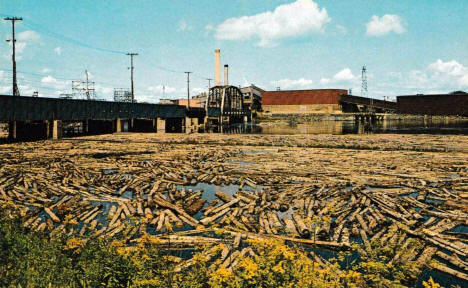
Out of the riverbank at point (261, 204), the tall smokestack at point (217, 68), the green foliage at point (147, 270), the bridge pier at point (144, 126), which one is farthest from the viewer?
the tall smokestack at point (217, 68)

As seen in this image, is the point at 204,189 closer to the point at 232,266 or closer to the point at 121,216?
the point at 121,216

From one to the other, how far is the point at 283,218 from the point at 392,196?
5.24 m

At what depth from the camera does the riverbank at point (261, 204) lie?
8.76 metres

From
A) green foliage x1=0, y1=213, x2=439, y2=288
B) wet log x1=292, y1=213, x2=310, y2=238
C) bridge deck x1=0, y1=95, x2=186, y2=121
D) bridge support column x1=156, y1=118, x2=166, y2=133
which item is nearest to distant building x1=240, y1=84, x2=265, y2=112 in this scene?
bridge support column x1=156, y1=118, x2=166, y2=133

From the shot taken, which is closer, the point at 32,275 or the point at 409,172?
the point at 32,275

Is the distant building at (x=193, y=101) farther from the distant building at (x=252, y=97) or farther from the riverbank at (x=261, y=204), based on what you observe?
the riverbank at (x=261, y=204)

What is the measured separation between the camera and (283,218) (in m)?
10.8

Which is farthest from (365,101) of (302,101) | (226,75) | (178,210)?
(178,210)

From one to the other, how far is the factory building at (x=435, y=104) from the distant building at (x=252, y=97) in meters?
50.7

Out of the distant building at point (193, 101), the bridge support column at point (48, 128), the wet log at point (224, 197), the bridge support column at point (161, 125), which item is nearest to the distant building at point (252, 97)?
the distant building at point (193, 101)

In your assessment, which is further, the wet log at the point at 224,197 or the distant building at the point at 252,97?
the distant building at the point at 252,97

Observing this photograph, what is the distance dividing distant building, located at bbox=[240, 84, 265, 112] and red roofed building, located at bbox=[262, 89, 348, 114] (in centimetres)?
315

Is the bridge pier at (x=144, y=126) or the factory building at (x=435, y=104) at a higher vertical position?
the factory building at (x=435, y=104)

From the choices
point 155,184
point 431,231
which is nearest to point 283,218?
point 431,231
